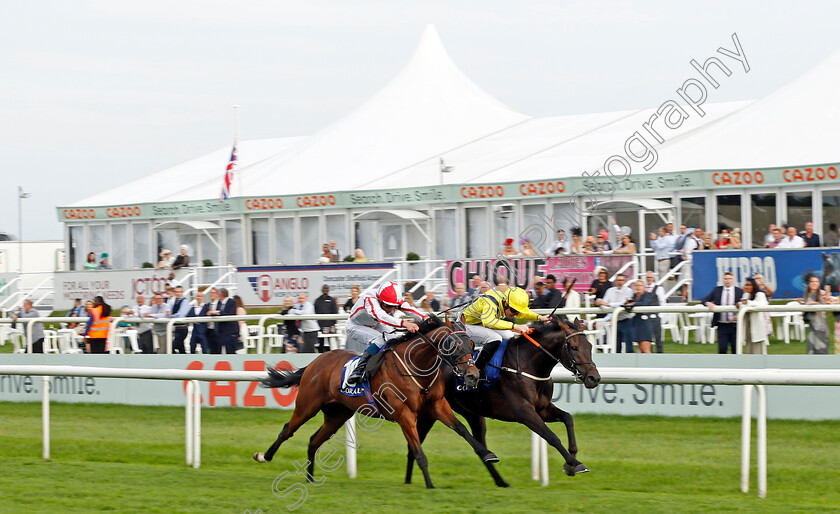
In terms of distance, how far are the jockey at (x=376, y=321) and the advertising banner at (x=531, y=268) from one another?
651 centimetres

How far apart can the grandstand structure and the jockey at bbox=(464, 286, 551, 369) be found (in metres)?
8.23

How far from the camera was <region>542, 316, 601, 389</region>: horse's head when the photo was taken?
6.80m

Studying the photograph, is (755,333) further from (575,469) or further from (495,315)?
(575,469)

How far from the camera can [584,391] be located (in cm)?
958

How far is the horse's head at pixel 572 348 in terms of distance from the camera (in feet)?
22.3

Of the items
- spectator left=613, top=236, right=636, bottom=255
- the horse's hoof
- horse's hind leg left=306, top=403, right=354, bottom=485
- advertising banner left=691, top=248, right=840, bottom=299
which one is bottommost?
the horse's hoof

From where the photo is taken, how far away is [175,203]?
24453mm

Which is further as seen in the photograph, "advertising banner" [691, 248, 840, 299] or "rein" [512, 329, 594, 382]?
"advertising banner" [691, 248, 840, 299]

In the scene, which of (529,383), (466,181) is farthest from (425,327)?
(466,181)

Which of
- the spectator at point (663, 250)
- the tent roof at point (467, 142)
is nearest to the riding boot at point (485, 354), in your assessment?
the spectator at point (663, 250)

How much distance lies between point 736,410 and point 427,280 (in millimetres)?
10192

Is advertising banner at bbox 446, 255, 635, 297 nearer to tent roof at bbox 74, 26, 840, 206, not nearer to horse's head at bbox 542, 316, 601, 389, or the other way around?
tent roof at bbox 74, 26, 840, 206

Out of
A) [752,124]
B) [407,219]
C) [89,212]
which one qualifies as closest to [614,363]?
[752,124]

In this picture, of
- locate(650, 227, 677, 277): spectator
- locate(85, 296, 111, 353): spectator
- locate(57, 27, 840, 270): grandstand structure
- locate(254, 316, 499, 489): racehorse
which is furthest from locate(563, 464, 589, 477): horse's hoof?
locate(57, 27, 840, 270): grandstand structure
